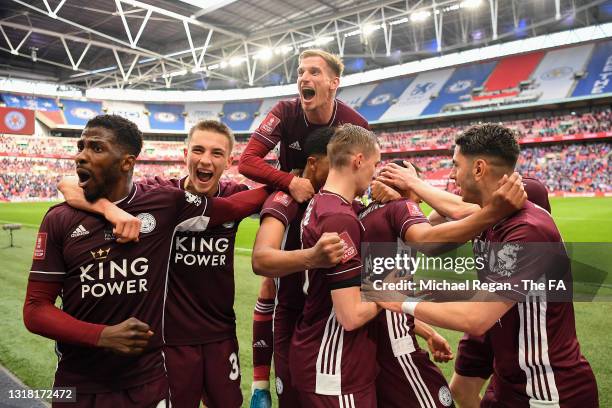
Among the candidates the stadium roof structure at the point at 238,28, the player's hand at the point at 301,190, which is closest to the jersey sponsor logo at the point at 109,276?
the player's hand at the point at 301,190

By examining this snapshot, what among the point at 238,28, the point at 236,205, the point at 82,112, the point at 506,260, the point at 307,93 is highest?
the point at 82,112

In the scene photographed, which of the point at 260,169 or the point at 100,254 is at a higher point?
the point at 260,169

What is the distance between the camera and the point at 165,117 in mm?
62312

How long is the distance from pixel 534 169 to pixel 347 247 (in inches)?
1498

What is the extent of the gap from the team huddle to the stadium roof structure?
1049 inches

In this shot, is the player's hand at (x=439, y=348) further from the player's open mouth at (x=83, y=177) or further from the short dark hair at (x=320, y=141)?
the player's open mouth at (x=83, y=177)

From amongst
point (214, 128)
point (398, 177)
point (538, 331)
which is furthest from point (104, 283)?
point (538, 331)

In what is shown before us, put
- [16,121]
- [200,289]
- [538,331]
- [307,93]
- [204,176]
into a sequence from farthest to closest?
[16,121]
[307,93]
[204,176]
[200,289]
[538,331]

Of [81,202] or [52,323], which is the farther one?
[81,202]

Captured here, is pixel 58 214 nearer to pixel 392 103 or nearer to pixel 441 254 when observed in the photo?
pixel 441 254

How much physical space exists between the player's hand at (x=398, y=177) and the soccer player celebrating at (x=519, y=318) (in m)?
0.41

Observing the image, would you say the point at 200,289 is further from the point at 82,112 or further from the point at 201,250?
the point at 82,112

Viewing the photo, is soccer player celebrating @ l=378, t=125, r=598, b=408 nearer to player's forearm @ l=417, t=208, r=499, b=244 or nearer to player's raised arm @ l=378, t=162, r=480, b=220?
player's forearm @ l=417, t=208, r=499, b=244

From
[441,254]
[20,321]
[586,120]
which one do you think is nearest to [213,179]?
[441,254]
